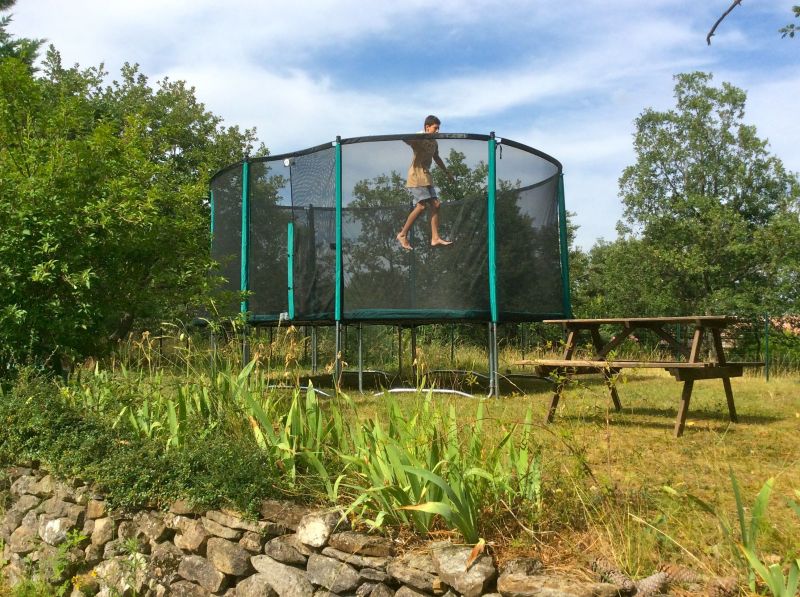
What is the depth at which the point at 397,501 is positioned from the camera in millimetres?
2949

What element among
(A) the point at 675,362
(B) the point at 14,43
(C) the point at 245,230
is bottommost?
(A) the point at 675,362

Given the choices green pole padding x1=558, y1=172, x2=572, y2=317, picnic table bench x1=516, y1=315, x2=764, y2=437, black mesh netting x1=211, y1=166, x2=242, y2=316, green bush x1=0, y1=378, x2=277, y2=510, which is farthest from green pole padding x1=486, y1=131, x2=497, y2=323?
green bush x1=0, y1=378, x2=277, y2=510

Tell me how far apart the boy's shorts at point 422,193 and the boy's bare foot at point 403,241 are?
0.37m

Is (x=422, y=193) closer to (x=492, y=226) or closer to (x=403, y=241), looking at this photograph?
(x=403, y=241)

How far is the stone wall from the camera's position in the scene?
8.41ft

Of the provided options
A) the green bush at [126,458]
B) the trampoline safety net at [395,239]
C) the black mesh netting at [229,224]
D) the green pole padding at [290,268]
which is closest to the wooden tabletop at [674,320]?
the trampoline safety net at [395,239]

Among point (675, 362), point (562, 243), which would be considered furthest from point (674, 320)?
point (562, 243)

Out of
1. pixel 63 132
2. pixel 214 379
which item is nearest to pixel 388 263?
pixel 63 132

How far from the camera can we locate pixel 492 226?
7.77 metres

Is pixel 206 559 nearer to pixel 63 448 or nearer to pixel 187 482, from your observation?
pixel 187 482

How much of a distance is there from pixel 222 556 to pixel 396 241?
5.03m

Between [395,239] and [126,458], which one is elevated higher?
[395,239]

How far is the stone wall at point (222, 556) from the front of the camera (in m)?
2.56

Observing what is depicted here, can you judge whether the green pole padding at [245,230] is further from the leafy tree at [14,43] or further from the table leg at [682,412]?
the leafy tree at [14,43]
